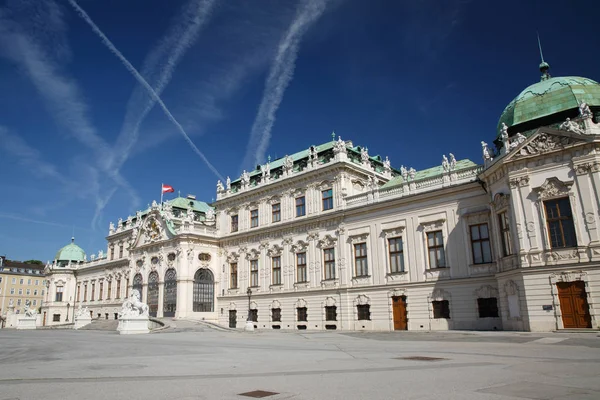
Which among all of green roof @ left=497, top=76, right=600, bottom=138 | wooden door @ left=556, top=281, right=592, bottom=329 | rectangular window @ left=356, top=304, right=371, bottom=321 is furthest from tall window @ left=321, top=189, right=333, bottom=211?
wooden door @ left=556, top=281, right=592, bottom=329

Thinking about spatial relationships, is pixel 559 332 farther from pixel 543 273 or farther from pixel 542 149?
pixel 542 149

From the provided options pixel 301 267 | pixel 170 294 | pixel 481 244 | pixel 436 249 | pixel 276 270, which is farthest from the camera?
pixel 170 294

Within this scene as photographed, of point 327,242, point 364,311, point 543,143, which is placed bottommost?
point 364,311

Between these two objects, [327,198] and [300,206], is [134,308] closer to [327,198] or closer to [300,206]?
[300,206]

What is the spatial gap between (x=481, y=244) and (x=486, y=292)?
3338 millimetres

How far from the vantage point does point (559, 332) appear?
24328mm

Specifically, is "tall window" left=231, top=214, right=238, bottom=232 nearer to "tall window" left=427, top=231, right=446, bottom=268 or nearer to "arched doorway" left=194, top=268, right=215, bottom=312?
"arched doorway" left=194, top=268, right=215, bottom=312

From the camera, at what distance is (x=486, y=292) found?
3170 centimetres

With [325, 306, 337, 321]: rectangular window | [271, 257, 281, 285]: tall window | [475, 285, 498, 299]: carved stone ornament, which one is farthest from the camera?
[271, 257, 281, 285]: tall window

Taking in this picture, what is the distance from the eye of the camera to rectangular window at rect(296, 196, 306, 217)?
147 ft

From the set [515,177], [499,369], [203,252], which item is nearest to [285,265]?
[203,252]

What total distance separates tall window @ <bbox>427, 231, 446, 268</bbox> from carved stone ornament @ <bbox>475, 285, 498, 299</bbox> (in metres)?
3.35

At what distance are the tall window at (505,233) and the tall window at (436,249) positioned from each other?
5.75 m

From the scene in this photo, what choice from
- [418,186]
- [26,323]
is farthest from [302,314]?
[26,323]
